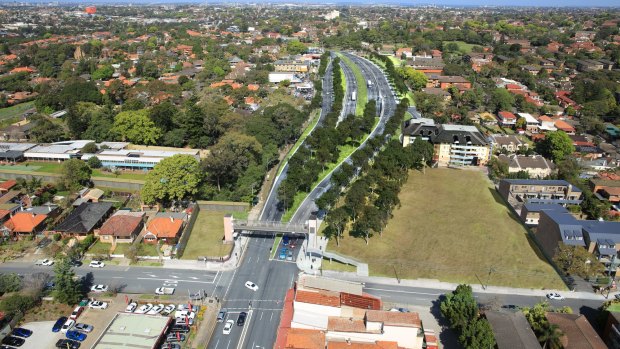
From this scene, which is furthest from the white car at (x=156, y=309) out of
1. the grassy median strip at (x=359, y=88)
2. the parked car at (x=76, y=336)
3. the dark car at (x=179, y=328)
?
the grassy median strip at (x=359, y=88)

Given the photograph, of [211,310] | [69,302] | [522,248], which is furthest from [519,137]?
[69,302]

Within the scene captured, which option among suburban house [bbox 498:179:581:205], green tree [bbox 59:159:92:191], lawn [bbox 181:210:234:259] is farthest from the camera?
green tree [bbox 59:159:92:191]

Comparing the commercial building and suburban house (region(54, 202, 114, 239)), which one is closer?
the commercial building

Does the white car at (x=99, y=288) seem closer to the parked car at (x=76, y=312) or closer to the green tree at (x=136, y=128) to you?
the parked car at (x=76, y=312)

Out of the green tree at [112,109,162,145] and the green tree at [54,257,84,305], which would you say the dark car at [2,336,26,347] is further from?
the green tree at [112,109,162,145]

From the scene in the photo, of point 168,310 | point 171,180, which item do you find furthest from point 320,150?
point 168,310

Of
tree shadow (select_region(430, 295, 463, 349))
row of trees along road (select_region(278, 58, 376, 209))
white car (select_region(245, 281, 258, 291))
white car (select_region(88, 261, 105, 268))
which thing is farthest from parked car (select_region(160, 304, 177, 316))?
tree shadow (select_region(430, 295, 463, 349))

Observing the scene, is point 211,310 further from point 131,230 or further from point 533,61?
point 533,61
